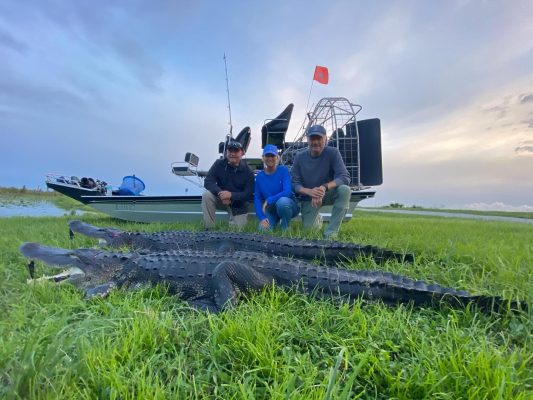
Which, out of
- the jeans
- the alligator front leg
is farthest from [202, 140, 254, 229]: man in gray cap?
the alligator front leg

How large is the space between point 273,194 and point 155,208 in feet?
11.8

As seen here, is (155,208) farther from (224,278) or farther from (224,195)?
(224,278)

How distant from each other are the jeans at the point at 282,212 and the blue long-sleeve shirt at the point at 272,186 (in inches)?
4.2

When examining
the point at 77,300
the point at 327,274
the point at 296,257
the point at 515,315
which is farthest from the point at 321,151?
the point at 77,300

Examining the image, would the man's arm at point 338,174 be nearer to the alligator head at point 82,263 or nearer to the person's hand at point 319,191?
the person's hand at point 319,191

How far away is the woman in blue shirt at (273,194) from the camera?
477 cm

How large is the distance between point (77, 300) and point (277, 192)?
133 inches

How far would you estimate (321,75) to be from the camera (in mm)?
6379

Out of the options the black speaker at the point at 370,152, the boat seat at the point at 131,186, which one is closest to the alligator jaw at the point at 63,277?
the black speaker at the point at 370,152

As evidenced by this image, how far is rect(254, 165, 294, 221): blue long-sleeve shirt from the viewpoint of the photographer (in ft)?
16.0

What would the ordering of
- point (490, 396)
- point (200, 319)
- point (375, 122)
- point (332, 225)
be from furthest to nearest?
point (375, 122) → point (332, 225) → point (200, 319) → point (490, 396)

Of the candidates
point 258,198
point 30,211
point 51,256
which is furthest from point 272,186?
point 30,211

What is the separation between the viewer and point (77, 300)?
203 cm

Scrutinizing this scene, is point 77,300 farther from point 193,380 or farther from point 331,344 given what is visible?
point 331,344
